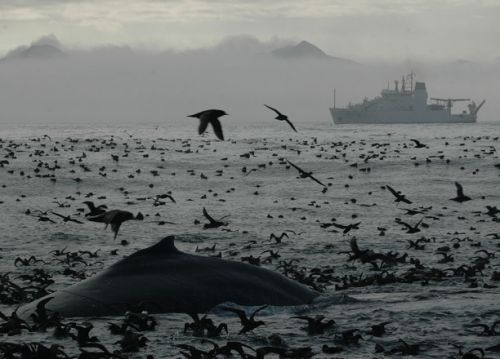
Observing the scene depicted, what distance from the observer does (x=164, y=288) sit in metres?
10.4

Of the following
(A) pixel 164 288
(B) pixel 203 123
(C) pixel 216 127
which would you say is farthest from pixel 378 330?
(B) pixel 203 123

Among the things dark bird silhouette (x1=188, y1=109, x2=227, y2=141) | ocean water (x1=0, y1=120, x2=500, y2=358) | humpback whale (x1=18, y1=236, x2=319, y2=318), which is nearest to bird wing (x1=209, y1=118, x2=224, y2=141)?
dark bird silhouette (x1=188, y1=109, x2=227, y2=141)

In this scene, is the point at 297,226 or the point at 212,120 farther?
the point at 297,226

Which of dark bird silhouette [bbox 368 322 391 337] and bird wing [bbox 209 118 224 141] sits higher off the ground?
bird wing [bbox 209 118 224 141]

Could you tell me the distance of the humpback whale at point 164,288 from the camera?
399 inches

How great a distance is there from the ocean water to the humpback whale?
0.72ft

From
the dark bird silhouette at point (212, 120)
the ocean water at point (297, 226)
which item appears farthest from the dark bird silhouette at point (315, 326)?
the dark bird silhouette at point (212, 120)

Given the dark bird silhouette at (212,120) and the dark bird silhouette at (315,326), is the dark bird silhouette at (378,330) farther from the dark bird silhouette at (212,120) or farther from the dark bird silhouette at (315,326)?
the dark bird silhouette at (212,120)

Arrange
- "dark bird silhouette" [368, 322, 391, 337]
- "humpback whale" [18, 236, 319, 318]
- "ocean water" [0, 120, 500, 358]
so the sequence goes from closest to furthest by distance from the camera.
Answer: "dark bird silhouette" [368, 322, 391, 337], "ocean water" [0, 120, 500, 358], "humpback whale" [18, 236, 319, 318]

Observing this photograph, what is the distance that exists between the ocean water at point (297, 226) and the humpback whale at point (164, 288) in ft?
0.72

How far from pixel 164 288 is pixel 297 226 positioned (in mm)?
13548

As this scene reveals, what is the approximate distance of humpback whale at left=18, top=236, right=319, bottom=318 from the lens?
10.1 metres

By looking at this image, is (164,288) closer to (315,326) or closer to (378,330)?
(315,326)

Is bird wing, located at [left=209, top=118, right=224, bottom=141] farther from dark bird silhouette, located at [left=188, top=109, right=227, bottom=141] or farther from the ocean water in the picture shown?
the ocean water
